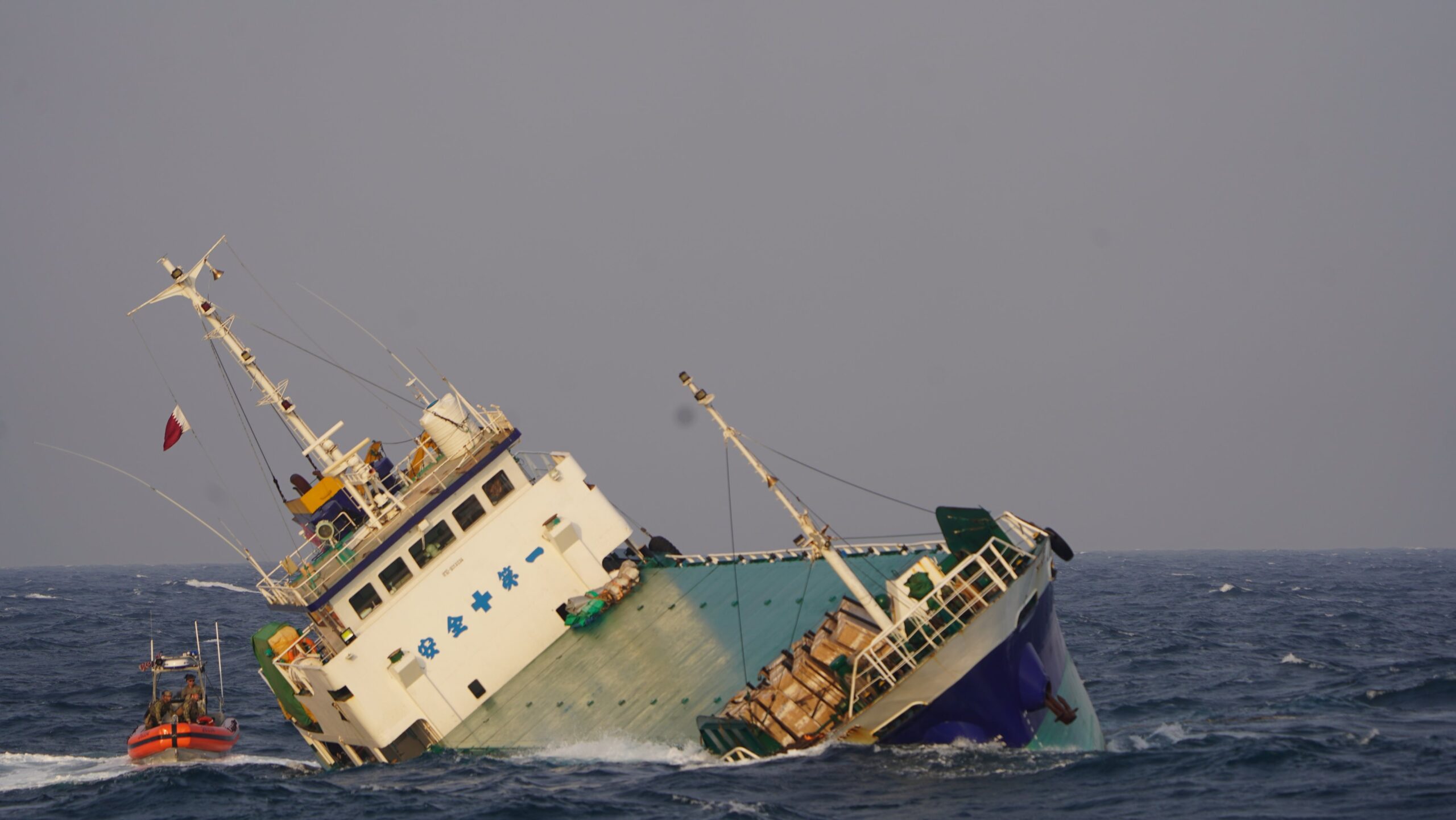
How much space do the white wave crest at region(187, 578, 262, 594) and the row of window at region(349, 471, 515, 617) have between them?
92624 mm

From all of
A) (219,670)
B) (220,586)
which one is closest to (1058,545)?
(219,670)

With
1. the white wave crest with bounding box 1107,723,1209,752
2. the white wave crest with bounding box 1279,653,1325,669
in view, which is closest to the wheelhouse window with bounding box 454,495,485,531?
the white wave crest with bounding box 1107,723,1209,752

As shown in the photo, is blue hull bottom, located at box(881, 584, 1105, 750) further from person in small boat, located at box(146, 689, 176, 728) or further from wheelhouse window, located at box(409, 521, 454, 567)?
person in small boat, located at box(146, 689, 176, 728)

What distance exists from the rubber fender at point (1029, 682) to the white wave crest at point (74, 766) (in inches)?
656

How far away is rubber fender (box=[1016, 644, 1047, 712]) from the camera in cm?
2050

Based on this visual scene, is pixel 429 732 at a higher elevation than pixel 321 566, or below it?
below

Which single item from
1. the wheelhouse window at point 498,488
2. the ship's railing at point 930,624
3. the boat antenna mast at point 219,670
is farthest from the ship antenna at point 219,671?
the ship's railing at point 930,624

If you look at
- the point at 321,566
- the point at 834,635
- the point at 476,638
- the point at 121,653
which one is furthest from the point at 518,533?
the point at 121,653

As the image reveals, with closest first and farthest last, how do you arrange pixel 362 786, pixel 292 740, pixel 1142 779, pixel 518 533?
pixel 1142 779, pixel 362 786, pixel 518 533, pixel 292 740

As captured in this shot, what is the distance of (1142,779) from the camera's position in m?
20.0

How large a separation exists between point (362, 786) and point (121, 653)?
34.1 meters

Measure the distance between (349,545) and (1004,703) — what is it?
580 inches

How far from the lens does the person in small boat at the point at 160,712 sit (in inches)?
1144

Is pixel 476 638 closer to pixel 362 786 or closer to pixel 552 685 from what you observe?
pixel 552 685
